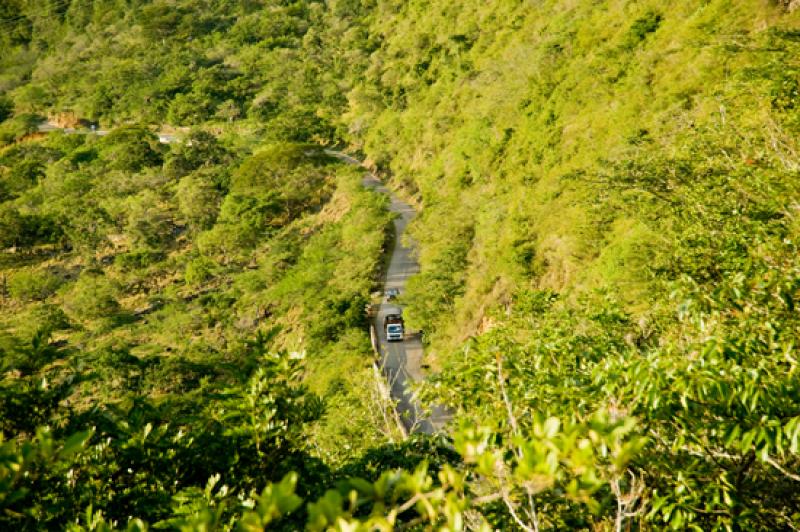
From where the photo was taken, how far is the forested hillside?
3.33m

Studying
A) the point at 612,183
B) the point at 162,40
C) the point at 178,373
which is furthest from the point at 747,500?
the point at 162,40

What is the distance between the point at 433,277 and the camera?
2744 cm

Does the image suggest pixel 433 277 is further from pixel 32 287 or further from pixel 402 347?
pixel 32 287

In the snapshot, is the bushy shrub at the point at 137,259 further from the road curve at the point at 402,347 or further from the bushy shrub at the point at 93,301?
the road curve at the point at 402,347

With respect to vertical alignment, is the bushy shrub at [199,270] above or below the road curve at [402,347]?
below

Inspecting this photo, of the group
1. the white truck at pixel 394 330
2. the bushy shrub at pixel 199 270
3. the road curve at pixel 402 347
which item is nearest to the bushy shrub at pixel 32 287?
the bushy shrub at pixel 199 270

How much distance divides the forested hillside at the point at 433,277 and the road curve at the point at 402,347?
56.6 inches

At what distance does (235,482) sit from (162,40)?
12532cm

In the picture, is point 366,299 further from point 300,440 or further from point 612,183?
point 300,440

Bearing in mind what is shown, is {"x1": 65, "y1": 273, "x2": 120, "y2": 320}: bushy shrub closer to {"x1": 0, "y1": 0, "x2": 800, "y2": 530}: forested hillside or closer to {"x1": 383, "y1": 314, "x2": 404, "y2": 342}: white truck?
{"x1": 0, "y1": 0, "x2": 800, "y2": 530}: forested hillside

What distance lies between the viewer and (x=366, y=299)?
32.9 meters

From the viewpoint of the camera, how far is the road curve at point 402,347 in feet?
68.5

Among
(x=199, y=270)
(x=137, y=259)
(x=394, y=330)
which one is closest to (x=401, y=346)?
(x=394, y=330)

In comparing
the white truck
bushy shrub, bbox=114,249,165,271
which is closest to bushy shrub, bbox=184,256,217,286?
bushy shrub, bbox=114,249,165,271
